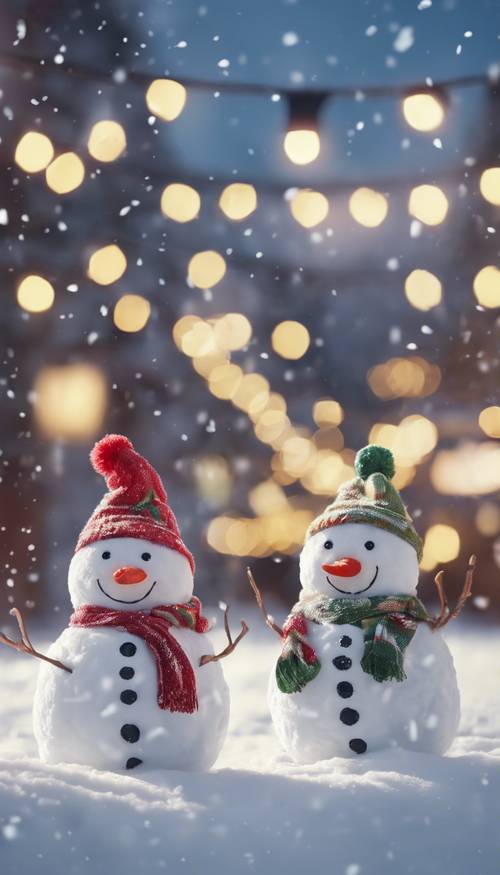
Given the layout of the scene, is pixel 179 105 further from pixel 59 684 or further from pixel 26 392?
pixel 59 684

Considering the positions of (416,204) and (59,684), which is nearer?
(59,684)

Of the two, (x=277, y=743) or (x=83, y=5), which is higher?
(x=83, y=5)

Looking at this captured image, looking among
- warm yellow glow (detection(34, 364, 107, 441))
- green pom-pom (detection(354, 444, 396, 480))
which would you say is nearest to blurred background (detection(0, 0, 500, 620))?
warm yellow glow (detection(34, 364, 107, 441))

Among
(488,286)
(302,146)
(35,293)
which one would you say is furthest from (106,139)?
(488,286)

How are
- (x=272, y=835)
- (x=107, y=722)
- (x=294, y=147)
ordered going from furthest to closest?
(x=294, y=147)
(x=107, y=722)
(x=272, y=835)

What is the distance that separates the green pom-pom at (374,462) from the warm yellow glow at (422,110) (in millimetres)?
1247

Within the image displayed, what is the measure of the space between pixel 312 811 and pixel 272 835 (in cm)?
8

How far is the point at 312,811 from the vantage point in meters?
1.41

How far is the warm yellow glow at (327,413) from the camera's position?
4059 mm

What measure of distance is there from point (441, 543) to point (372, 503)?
2.28 m

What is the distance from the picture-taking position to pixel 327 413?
13.3 feet

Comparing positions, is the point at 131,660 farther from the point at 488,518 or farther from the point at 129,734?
the point at 488,518

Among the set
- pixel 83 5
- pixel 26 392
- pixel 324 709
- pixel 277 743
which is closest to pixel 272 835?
pixel 324 709

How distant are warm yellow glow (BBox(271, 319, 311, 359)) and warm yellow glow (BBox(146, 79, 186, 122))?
1263 millimetres
